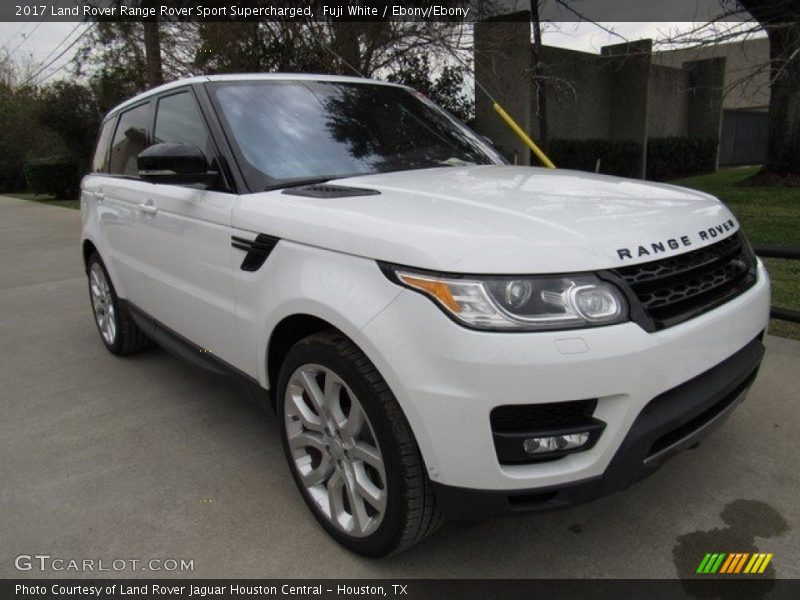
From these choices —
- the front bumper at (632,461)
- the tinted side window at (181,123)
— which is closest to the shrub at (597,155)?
the tinted side window at (181,123)

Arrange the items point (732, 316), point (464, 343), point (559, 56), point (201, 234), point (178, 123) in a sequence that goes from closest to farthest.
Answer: point (464, 343), point (732, 316), point (201, 234), point (178, 123), point (559, 56)

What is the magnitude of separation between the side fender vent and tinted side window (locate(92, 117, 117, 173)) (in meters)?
2.52

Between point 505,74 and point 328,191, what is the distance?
10958mm

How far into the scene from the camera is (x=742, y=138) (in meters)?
23.3

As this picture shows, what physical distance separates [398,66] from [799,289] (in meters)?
8.82

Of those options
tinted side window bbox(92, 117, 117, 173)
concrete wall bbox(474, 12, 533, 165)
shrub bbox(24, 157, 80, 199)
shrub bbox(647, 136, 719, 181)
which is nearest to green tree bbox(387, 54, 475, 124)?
concrete wall bbox(474, 12, 533, 165)

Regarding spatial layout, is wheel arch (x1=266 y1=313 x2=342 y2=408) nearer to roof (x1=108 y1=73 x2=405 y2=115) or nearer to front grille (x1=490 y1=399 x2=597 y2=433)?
front grille (x1=490 y1=399 x2=597 y2=433)

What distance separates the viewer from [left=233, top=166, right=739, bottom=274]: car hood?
1.89 meters

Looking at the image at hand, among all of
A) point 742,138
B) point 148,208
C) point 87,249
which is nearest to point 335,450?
point 148,208

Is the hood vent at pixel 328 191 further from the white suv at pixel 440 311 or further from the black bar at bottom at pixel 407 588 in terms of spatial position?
the black bar at bottom at pixel 407 588

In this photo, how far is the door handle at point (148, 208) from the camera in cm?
340

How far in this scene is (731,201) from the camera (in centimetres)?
1099

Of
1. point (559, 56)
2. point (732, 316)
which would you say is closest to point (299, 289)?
point (732, 316)

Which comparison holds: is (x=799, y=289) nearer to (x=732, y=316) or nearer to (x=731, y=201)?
(x=732, y=316)
